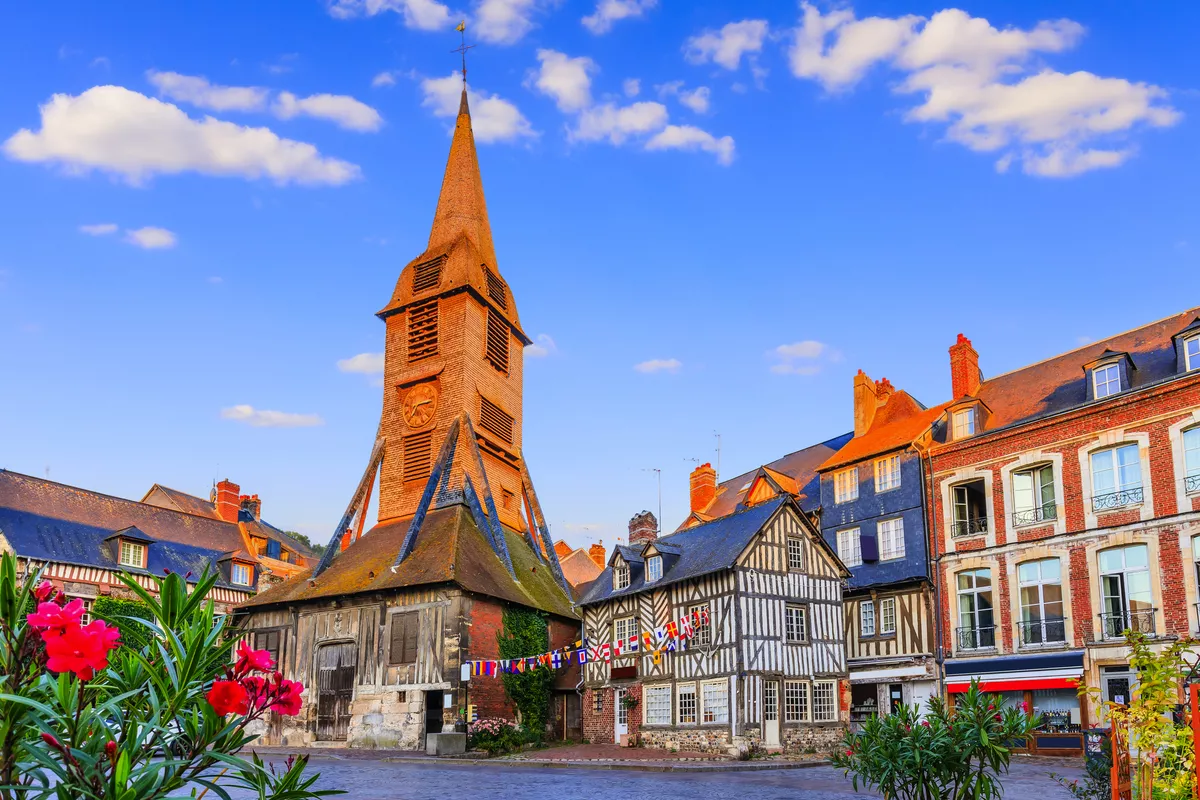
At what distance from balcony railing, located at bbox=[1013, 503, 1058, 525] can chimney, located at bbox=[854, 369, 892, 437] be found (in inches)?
245

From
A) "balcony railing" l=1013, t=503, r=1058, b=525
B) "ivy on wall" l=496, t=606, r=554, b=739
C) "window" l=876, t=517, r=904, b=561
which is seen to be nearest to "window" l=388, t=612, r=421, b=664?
"ivy on wall" l=496, t=606, r=554, b=739

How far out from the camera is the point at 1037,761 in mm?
18141

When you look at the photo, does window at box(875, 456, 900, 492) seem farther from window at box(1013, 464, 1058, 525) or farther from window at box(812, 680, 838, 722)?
window at box(812, 680, 838, 722)

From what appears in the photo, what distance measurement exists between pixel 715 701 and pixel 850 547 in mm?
7076

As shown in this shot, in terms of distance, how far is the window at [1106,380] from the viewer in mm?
20875

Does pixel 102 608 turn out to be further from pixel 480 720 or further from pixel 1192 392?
pixel 1192 392

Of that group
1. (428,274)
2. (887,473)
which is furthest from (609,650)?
(428,274)

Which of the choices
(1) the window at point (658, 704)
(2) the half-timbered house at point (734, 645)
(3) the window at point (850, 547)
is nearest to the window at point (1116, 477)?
(2) the half-timbered house at point (734, 645)

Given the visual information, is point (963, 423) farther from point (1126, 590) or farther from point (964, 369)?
point (1126, 590)

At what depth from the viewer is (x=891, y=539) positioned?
24.3m

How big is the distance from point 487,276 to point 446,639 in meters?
13.1

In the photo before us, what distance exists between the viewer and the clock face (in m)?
29.0

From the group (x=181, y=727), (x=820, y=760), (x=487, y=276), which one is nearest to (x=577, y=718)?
(x=820, y=760)

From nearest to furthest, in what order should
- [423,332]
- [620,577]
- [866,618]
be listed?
[620,577]
[866,618]
[423,332]
